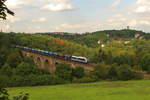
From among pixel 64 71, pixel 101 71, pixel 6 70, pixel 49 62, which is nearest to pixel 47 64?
pixel 49 62

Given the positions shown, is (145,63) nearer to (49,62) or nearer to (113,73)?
(113,73)

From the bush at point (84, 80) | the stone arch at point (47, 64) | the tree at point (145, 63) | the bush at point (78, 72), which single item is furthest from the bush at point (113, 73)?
the stone arch at point (47, 64)

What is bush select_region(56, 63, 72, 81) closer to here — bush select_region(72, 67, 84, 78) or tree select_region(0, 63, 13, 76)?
bush select_region(72, 67, 84, 78)

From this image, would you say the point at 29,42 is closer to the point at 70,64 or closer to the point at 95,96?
the point at 70,64

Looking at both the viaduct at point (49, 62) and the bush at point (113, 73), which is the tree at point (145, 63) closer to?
the bush at point (113, 73)

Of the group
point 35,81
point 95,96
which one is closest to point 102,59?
point 35,81

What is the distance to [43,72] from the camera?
273 ft

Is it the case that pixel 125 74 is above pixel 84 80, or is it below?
above

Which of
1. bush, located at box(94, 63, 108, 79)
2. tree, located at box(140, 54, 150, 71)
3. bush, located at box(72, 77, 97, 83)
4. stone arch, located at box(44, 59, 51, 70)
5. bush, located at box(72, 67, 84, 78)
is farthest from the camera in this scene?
stone arch, located at box(44, 59, 51, 70)

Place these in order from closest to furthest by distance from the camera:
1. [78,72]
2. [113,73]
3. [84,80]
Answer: [84,80], [78,72], [113,73]

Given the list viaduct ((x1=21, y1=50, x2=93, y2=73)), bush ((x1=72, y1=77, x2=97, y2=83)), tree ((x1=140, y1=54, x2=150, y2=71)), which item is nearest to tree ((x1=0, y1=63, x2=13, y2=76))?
viaduct ((x1=21, y1=50, x2=93, y2=73))

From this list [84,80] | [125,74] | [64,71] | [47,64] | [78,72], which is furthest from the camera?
[47,64]

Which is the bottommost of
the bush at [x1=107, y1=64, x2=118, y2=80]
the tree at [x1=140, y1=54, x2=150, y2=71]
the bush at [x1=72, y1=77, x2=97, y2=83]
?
the bush at [x1=72, y1=77, x2=97, y2=83]

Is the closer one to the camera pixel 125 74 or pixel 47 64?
pixel 125 74
